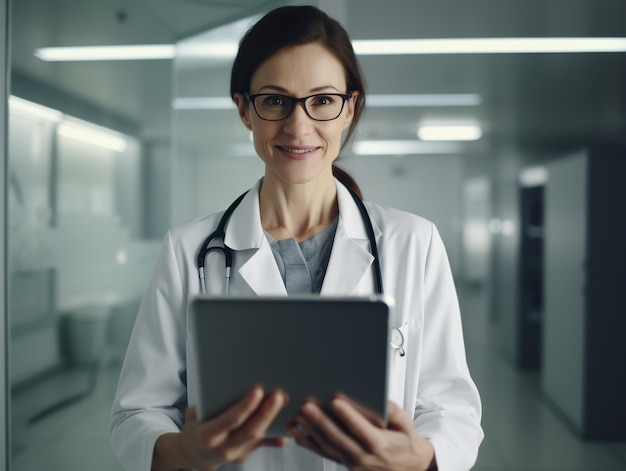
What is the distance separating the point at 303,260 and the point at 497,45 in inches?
61.8

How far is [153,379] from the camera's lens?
881mm

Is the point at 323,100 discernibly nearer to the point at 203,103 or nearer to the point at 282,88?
the point at 282,88

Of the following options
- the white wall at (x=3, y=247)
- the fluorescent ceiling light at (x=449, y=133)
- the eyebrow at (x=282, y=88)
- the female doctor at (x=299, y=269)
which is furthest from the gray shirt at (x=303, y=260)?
the fluorescent ceiling light at (x=449, y=133)

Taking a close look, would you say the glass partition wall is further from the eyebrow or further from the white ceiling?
the eyebrow

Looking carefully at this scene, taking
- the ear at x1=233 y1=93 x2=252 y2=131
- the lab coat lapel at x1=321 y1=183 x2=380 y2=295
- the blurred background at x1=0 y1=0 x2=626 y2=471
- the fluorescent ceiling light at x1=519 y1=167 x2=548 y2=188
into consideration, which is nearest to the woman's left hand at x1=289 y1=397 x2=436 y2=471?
the lab coat lapel at x1=321 y1=183 x2=380 y2=295

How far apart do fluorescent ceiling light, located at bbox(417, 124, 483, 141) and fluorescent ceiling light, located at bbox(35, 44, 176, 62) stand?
112cm

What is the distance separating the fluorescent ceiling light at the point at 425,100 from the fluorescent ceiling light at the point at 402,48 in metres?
0.31

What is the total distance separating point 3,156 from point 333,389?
169 centimetres

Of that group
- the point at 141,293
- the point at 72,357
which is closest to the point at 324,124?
the point at 141,293

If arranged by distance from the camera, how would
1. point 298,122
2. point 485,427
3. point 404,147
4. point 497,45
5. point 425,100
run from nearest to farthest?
point 298,122, point 497,45, point 404,147, point 425,100, point 485,427

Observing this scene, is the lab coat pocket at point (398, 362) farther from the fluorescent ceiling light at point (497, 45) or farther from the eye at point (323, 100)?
the fluorescent ceiling light at point (497, 45)

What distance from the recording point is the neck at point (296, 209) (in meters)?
0.98

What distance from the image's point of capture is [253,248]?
3.08 feet

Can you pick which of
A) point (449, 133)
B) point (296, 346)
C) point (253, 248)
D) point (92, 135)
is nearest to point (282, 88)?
point (253, 248)
